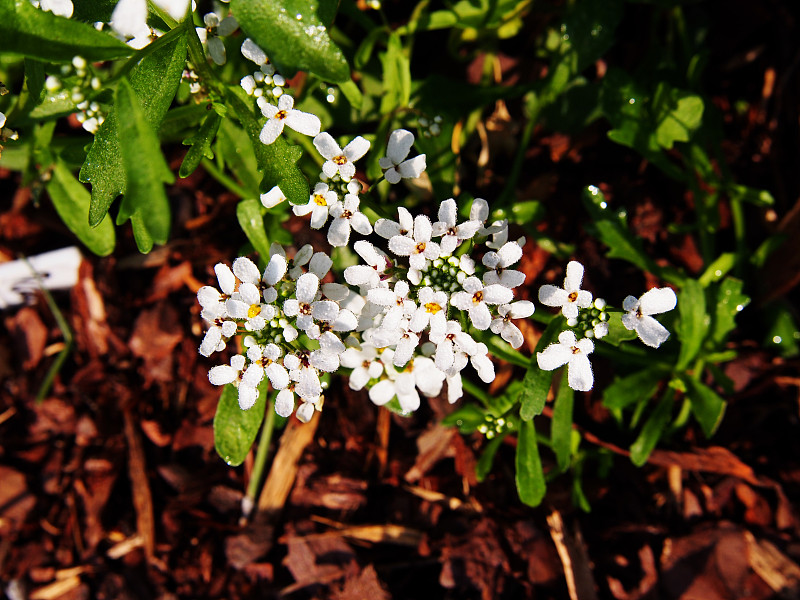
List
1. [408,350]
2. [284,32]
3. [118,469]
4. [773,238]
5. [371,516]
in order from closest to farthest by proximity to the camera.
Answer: [284,32] < [408,350] < [773,238] < [371,516] < [118,469]

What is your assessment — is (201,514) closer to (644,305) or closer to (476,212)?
(476,212)

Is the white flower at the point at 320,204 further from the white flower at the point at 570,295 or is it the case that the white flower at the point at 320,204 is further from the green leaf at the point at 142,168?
the white flower at the point at 570,295

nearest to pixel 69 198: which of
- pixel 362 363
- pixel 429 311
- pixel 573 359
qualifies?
pixel 362 363

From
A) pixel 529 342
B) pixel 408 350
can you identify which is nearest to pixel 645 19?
pixel 529 342

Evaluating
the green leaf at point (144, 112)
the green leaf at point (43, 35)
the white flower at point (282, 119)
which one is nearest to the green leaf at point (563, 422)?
the white flower at point (282, 119)

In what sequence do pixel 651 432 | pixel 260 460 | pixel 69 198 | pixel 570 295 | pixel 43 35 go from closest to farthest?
pixel 43 35, pixel 570 295, pixel 651 432, pixel 69 198, pixel 260 460

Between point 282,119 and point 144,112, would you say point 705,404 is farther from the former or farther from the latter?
point 144,112
